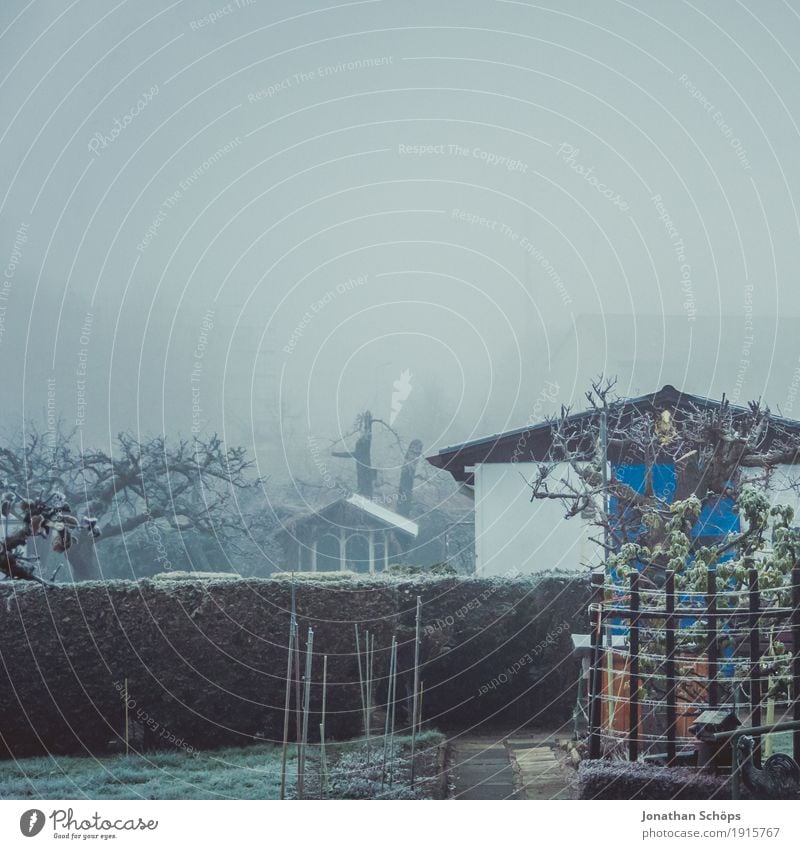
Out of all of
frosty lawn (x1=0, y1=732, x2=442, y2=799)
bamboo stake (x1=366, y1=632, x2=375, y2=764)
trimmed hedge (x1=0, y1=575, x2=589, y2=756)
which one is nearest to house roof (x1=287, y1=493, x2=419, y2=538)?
trimmed hedge (x1=0, y1=575, x2=589, y2=756)

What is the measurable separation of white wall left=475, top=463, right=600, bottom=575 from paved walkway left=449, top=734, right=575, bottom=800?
70 cm

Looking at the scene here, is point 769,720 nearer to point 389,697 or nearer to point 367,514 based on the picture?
point 389,697

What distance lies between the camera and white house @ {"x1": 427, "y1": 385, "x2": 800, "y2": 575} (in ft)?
13.0

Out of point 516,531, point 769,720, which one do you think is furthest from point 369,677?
point 769,720

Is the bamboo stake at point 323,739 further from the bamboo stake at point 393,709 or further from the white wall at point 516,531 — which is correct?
the white wall at point 516,531

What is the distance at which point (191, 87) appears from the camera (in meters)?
3.48

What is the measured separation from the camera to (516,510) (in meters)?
4.04

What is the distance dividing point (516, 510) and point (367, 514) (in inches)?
23.9

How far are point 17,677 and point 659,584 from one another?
244 centimetres

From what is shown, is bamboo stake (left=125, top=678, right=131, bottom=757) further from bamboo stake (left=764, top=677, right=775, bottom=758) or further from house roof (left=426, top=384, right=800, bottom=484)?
bamboo stake (left=764, top=677, right=775, bottom=758)

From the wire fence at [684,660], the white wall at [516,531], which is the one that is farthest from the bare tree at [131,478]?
the wire fence at [684,660]

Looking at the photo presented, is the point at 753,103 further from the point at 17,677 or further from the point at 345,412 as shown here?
the point at 17,677

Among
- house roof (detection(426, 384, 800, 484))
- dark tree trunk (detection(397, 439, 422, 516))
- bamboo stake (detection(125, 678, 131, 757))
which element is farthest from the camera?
dark tree trunk (detection(397, 439, 422, 516))
